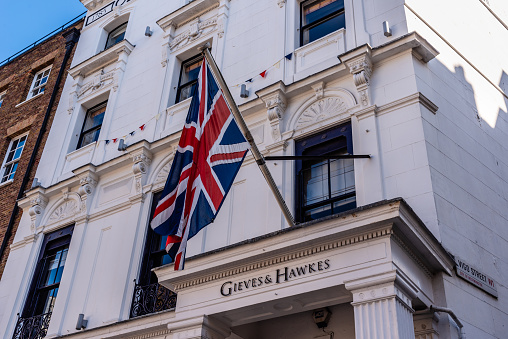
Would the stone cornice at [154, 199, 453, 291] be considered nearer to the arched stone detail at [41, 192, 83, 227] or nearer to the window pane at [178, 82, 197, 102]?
the arched stone detail at [41, 192, 83, 227]

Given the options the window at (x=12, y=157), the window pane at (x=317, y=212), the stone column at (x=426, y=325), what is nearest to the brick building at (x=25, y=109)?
the window at (x=12, y=157)

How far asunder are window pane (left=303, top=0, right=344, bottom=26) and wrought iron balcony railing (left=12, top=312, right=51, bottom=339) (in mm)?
9423

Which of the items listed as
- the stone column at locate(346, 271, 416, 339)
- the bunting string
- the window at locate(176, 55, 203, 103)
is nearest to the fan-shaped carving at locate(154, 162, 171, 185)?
the bunting string

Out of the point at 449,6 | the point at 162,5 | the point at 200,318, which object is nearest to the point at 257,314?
the point at 200,318

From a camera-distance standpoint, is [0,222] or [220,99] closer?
[220,99]

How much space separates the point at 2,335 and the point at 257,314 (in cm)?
805

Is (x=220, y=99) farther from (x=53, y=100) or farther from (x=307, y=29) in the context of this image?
(x=53, y=100)

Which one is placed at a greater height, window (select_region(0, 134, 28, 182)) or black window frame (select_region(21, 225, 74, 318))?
window (select_region(0, 134, 28, 182))

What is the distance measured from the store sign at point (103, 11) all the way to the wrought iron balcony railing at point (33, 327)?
11170 millimetres

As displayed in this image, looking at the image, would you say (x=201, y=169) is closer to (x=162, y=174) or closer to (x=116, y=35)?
(x=162, y=174)

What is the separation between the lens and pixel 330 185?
36.2 feet

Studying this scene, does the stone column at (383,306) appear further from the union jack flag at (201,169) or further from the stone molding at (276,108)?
the stone molding at (276,108)

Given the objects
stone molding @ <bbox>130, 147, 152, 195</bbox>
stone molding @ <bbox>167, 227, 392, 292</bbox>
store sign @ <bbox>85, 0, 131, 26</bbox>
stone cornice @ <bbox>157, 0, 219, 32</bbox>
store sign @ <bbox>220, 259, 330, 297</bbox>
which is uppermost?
store sign @ <bbox>85, 0, 131, 26</bbox>

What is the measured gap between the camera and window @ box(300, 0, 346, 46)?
532 inches
